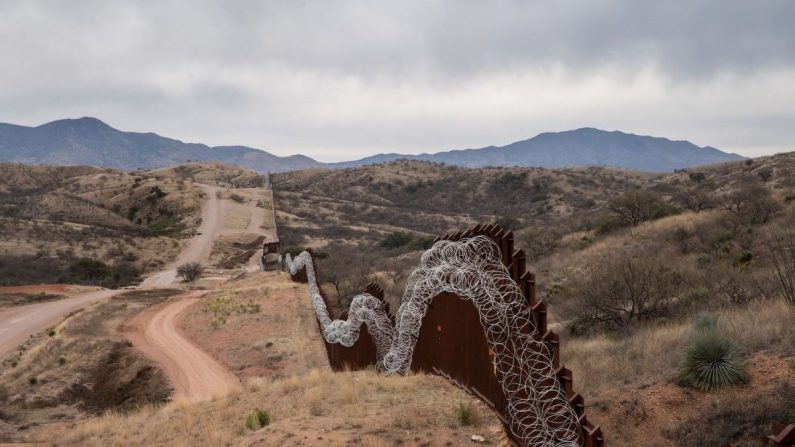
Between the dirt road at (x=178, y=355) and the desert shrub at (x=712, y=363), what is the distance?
9.73 meters

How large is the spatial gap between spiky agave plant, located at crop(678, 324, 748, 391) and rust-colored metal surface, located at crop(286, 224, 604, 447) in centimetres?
303

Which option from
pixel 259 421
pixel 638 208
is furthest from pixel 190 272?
pixel 259 421

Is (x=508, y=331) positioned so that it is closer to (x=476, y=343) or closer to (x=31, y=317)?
(x=476, y=343)

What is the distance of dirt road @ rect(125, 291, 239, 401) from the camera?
17141 mm

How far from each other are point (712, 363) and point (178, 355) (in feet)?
62.0

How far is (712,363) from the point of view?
8.01m

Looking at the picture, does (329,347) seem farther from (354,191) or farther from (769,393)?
(354,191)

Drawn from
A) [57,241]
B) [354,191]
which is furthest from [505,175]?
[57,241]

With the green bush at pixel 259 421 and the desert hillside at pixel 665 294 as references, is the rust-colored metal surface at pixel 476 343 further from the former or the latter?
the green bush at pixel 259 421

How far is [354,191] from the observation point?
111 meters

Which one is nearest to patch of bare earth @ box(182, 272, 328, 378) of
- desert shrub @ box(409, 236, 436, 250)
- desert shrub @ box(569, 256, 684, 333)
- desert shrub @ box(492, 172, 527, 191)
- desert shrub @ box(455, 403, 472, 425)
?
desert shrub @ box(569, 256, 684, 333)

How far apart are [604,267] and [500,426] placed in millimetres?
17242

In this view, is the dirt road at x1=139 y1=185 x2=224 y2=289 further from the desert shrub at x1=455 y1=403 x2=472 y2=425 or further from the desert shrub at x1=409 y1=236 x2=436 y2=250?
the desert shrub at x1=455 y1=403 x2=472 y2=425

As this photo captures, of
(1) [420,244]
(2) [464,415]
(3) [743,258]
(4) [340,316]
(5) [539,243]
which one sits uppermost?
(3) [743,258]
